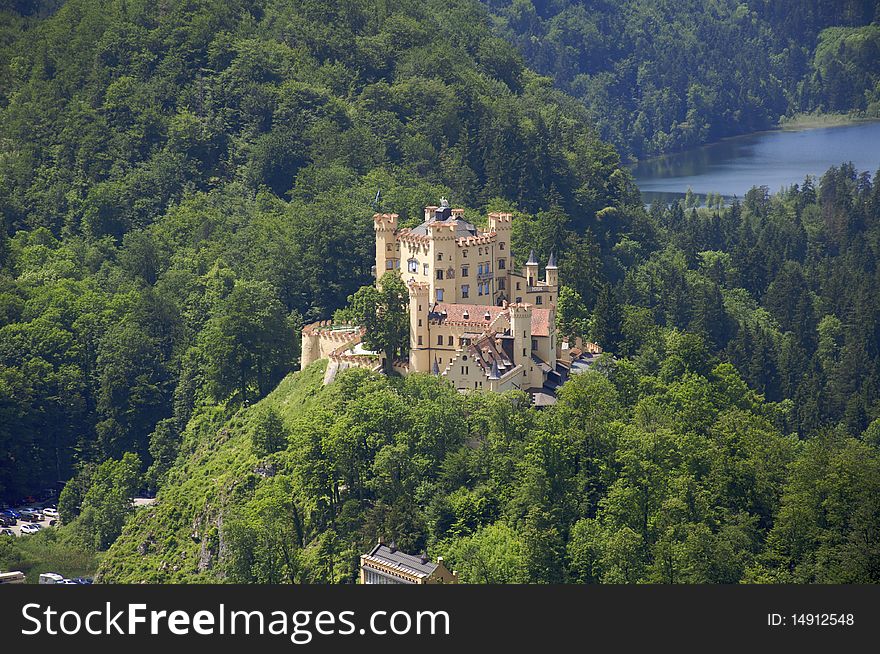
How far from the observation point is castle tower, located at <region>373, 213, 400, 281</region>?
12150 cm

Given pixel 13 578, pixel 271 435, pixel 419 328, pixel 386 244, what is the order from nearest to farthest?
pixel 13 578
pixel 419 328
pixel 271 435
pixel 386 244

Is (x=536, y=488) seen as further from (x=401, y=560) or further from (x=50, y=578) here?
(x=50, y=578)

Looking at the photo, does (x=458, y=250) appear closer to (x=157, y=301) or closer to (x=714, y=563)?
(x=714, y=563)

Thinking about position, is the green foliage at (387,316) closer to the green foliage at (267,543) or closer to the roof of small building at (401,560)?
the green foliage at (267,543)

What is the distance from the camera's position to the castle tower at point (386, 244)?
12150 cm

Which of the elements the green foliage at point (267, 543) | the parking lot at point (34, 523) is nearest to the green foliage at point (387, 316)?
the green foliage at point (267, 543)

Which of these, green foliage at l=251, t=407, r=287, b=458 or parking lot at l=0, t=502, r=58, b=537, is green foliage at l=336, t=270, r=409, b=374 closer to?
A: green foliage at l=251, t=407, r=287, b=458

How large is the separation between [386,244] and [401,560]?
23911mm

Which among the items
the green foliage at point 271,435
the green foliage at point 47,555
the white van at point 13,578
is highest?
the green foliage at point 271,435

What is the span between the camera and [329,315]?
140 metres

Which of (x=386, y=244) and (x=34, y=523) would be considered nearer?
(x=386, y=244)

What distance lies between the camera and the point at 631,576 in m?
101

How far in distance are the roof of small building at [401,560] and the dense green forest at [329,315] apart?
0.97 m

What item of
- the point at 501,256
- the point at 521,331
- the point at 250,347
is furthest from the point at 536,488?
the point at 250,347
